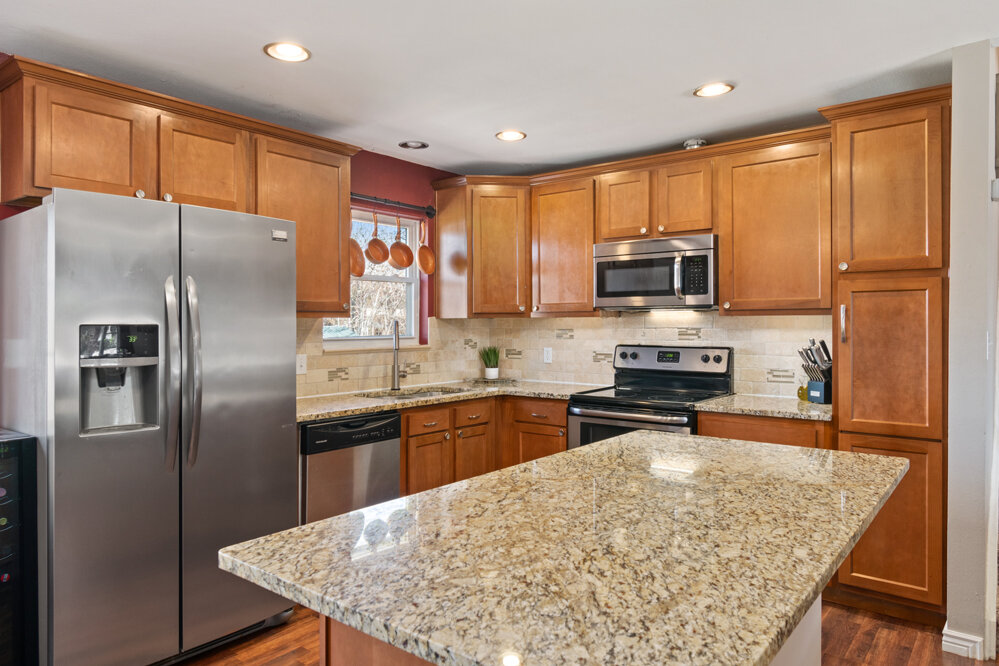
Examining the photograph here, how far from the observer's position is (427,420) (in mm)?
3625

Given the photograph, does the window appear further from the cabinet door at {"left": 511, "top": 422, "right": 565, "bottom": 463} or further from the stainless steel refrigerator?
the stainless steel refrigerator

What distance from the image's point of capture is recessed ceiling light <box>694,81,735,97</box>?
2.92 m

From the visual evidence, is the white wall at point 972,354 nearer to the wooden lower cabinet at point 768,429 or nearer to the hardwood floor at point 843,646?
the hardwood floor at point 843,646

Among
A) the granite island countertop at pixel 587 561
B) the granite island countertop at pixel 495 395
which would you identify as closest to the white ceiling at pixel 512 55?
the granite island countertop at pixel 495 395

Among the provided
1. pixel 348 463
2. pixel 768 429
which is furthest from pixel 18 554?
pixel 768 429

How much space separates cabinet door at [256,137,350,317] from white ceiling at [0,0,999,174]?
0.24 m

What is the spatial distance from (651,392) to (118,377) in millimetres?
2810

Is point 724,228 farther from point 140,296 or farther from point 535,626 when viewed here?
point 535,626

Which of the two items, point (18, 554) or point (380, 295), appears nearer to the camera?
point (18, 554)

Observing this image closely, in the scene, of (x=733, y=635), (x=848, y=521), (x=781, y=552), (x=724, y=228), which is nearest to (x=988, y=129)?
(x=724, y=228)

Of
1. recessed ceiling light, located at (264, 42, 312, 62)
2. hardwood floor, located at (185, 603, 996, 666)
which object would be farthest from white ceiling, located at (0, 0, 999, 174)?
hardwood floor, located at (185, 603, 996, 666)

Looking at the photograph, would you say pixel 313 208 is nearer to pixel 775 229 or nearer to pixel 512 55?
pixel 512 55

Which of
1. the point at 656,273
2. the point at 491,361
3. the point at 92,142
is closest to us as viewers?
the point at 92,142

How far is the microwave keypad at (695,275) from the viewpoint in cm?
358
